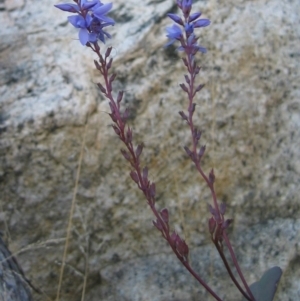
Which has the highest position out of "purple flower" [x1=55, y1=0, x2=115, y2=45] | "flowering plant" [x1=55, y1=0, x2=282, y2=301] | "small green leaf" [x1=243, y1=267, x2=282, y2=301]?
"purple flower" [x1=55, y1=0, x2=115, y2=45]

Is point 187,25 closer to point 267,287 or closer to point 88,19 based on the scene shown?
point 88,19

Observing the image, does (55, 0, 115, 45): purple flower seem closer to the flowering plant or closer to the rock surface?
the flowering plant

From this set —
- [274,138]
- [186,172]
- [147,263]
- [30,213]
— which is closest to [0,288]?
[30,213]

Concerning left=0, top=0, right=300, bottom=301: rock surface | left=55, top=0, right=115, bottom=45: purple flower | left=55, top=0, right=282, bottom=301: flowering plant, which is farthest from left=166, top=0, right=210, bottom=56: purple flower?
left=0, top=0, right=300, bottom=301: rock surface

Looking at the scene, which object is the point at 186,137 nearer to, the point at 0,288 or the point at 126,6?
the point at 126,6

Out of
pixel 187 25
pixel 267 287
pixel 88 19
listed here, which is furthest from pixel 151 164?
pixel 88 19

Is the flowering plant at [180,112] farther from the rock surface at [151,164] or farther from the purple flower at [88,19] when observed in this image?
the rock surface at [151,164]
